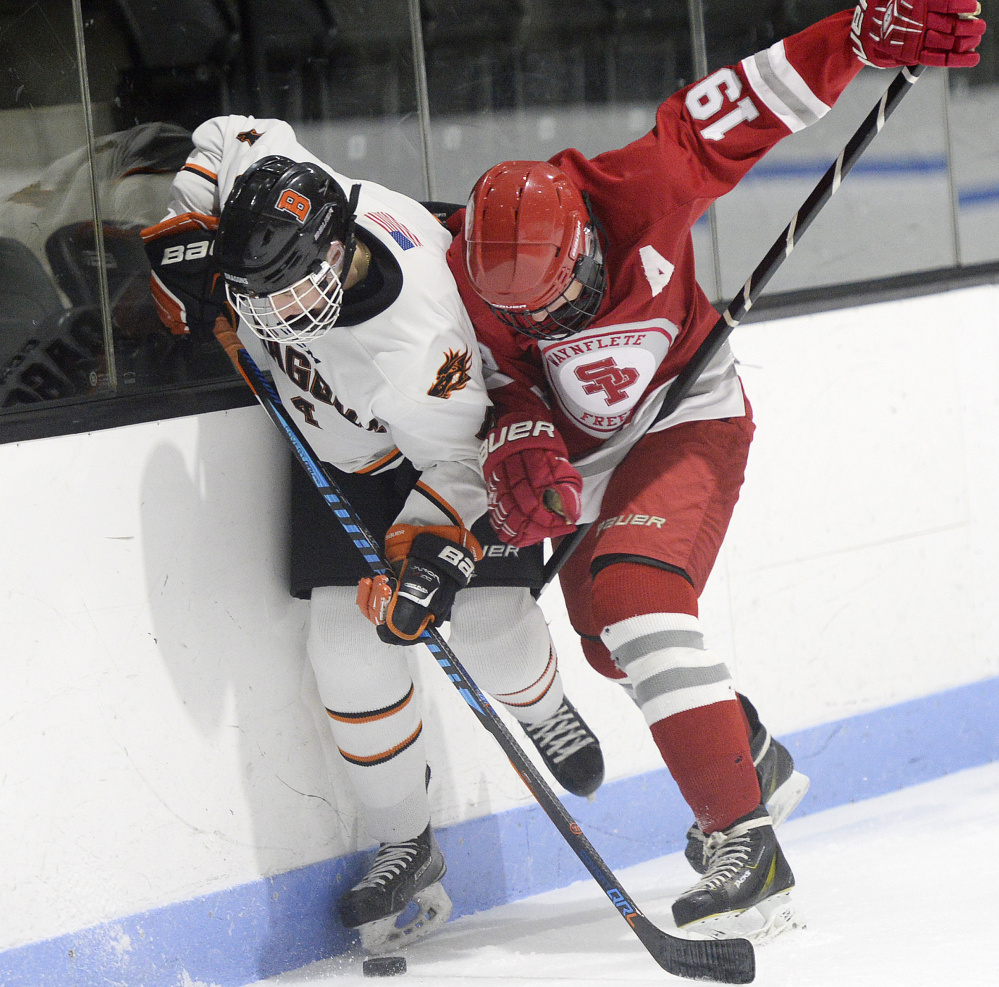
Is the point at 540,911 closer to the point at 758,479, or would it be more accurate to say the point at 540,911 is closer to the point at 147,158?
the point at 758,479

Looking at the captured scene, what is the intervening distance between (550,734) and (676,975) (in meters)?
0.52

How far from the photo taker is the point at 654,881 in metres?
2.56

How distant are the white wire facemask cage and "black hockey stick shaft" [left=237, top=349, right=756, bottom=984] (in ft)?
0.87

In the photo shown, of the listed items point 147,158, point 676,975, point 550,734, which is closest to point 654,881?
point 550,734

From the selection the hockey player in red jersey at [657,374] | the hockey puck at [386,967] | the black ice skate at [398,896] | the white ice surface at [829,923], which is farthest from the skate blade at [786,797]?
the hockey puck at [386,967]

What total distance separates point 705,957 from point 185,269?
4.30 feet

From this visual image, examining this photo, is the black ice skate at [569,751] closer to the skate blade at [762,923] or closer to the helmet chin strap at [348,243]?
the skate blade at [762,923]

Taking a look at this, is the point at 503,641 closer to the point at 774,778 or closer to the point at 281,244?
the point at 774,778

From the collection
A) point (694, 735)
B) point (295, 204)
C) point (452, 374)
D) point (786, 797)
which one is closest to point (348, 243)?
point (295, 204)

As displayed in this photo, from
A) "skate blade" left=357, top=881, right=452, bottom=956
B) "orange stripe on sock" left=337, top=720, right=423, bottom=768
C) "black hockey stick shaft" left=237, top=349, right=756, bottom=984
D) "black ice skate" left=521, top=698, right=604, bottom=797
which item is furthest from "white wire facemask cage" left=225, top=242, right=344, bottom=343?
"skate blade" left=357, top=881, right=452, bottom=956

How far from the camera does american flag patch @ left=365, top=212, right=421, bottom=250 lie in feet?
6.43

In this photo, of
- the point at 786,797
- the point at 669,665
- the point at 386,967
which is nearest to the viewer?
the point at 669,665

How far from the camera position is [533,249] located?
5.89 feet

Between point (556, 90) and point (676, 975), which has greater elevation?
point (556, 90)
